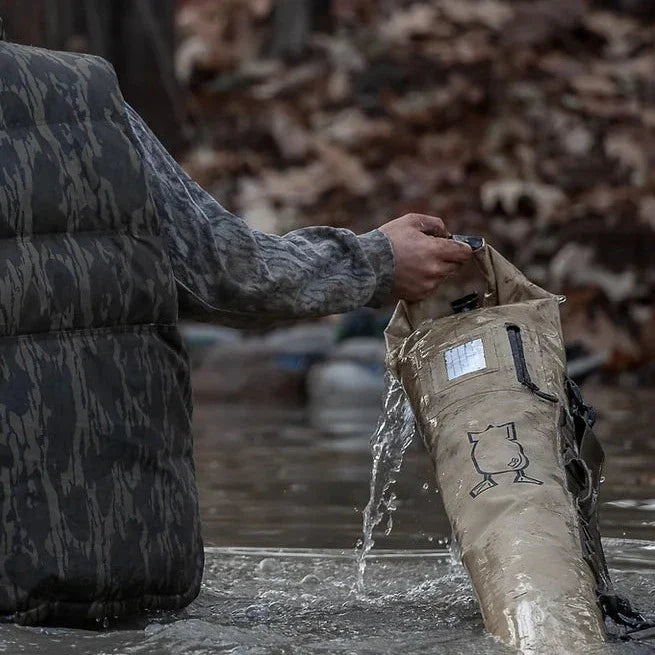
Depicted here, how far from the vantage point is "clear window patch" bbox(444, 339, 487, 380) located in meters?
3.00

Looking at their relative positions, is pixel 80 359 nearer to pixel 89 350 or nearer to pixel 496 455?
pixel 89 350

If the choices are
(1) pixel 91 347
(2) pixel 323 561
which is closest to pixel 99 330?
(1) pixel 91 347

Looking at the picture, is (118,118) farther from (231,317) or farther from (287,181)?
(287,181)

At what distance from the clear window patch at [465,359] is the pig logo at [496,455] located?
0.14 m

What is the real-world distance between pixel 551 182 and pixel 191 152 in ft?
10.7

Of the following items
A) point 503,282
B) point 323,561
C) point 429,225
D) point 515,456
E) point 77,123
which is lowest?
point 323,561

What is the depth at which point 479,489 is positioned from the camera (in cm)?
279

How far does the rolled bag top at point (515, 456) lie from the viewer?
8.34 ft

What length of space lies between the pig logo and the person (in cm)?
48

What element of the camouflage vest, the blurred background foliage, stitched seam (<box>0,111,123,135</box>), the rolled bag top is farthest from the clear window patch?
the blurred background foliage

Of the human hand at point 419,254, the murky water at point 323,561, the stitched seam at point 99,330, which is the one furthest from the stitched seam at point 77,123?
the murky water at point 323,561

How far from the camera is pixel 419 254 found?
3078 millimetres

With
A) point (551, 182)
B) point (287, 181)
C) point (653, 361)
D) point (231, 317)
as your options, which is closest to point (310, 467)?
point (231, 317)

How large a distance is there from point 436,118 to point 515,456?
8.41 meters
